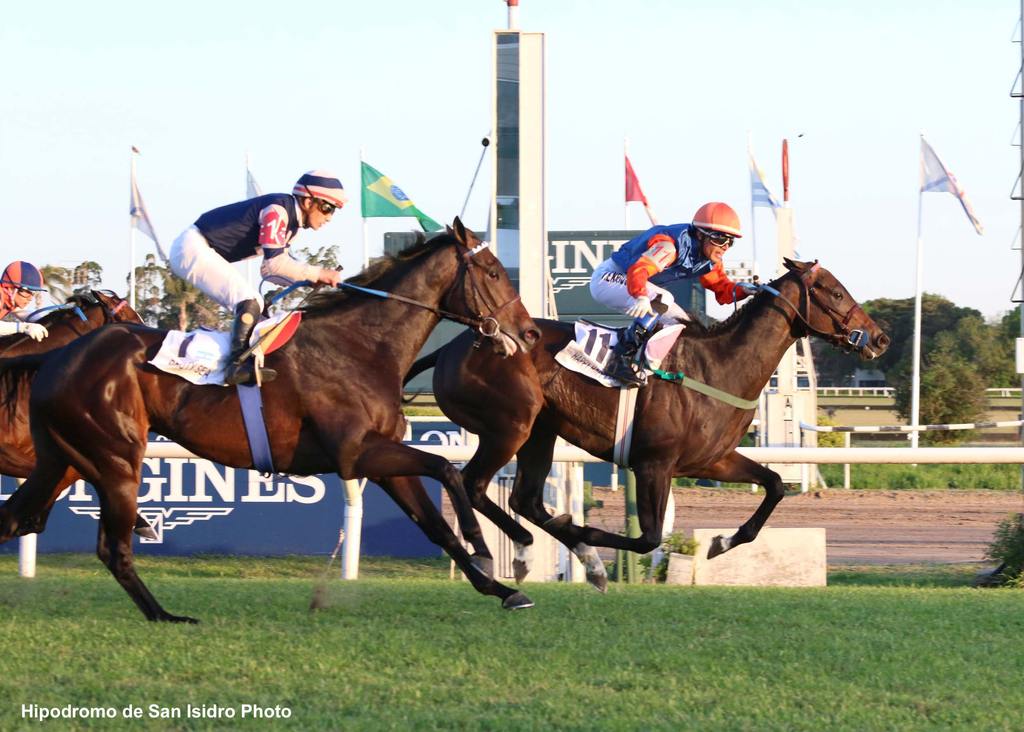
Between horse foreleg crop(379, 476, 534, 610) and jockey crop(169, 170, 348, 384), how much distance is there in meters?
0.89

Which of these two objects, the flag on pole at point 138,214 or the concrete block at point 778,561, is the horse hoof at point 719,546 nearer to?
the concrete block at point 778,561

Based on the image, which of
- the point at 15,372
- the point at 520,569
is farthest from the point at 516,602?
the point at 15,372

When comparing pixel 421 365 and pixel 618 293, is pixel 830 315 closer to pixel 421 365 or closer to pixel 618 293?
pixel 618 293

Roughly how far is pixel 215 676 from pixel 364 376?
1.59 metres

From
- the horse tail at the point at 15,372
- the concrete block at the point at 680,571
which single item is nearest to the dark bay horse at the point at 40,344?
the horse tail at the point at 15,372

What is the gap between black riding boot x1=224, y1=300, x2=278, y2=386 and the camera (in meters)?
5.20

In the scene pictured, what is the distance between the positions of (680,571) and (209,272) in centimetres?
333

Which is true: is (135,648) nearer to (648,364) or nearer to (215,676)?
(215,676)

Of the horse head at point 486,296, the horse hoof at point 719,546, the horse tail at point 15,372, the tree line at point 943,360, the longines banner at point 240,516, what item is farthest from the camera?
the tree line at point 943,360

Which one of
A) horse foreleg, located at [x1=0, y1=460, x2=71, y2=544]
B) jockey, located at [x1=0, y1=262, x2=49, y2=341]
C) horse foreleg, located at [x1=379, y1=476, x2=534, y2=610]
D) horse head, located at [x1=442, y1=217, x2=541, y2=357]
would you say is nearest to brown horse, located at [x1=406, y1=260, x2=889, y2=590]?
horse head, located at [x1=442, y1=217, x2=541, y2=357]

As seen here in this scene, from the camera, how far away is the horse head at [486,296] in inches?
220

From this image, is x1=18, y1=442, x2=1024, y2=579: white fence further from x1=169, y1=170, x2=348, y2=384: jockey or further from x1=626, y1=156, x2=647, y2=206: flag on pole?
x1=626, y1=156, x2=647, y2=206: flag on pole

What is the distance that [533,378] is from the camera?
6.20 metres

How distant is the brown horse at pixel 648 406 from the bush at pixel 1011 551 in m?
1.96
